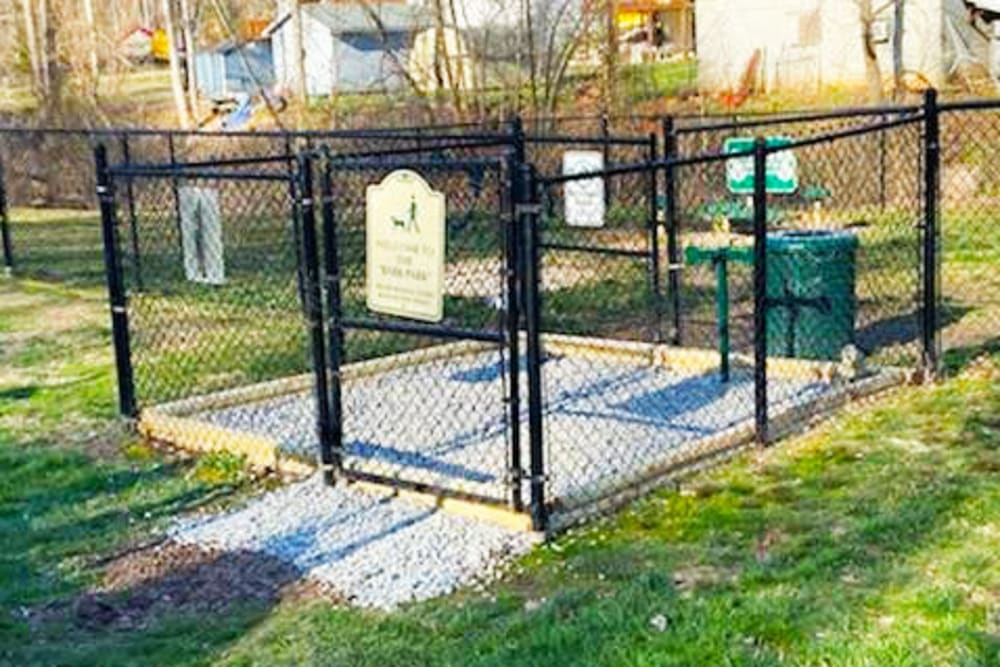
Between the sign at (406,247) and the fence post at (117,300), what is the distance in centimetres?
228

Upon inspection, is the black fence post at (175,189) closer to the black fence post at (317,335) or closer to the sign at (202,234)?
the sign at (202,234)

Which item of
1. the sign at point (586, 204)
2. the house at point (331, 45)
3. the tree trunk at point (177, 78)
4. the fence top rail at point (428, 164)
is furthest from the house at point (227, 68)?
the fence top rail at point (428, 164)

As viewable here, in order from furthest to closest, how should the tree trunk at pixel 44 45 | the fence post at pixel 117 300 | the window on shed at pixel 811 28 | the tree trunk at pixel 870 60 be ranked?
the window on shed at pixel 811 28
the tree trunk at pixel 44 45
the tree trunk at pixel 870 60
the fence post at pixel 117 300

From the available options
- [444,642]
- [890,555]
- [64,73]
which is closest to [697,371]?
[890,555]

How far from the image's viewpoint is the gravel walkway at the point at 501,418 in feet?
21.7

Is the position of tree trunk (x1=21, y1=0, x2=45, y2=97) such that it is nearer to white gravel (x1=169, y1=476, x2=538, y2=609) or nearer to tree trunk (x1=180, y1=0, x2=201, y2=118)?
tree trunk (x1=180, y1=0, x2=201, y2=118)

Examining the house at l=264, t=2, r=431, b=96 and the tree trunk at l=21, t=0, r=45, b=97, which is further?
the house at l=264, t=2, r=431, b=96

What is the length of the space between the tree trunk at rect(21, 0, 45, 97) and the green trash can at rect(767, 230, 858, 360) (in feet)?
71.6

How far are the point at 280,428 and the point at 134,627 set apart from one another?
2.47 meters

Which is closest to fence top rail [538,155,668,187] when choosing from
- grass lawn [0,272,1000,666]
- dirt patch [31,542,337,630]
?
grass lawn [0,272,1000,666]

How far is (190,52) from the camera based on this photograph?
132 feet

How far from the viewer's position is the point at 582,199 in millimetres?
9500

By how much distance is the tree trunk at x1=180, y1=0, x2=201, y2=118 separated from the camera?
1503 inches

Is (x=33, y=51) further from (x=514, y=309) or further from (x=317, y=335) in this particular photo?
(x=514, y=309)
